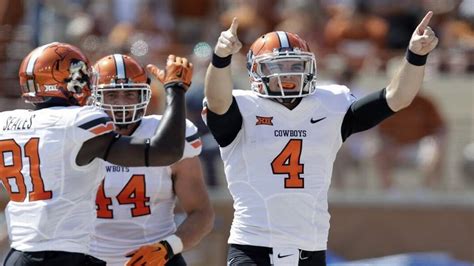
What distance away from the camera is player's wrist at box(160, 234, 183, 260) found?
4812mm

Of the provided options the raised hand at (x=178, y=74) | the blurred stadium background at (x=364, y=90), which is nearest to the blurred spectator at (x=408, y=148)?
the blurred stadium background at (x=364, y=90)

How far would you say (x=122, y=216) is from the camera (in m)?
4.98

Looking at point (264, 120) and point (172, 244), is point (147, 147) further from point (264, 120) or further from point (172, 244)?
point (172, 244)

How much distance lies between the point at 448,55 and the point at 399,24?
0.56 m

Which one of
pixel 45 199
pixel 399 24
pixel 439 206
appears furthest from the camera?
pixel 399 24

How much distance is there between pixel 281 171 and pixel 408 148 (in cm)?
418

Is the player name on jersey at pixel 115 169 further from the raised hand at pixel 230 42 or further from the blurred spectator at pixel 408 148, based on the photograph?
the blurred spectator at pixel 408 148

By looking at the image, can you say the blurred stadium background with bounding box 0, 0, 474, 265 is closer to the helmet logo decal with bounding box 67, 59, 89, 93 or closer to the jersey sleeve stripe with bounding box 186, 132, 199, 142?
the jersey sleeve stripe with bounding box 186, 132, 199, 142

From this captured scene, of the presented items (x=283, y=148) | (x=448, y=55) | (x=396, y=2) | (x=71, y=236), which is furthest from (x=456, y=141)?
(x=71, y=236)

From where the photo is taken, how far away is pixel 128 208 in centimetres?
499

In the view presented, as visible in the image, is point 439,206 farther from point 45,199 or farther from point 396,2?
point 45,199

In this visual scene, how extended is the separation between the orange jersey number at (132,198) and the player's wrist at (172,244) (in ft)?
0.73

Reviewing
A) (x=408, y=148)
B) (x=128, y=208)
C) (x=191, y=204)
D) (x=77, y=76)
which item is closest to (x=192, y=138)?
(x=191, y=204)

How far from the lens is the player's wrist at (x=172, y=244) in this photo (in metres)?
4.81
